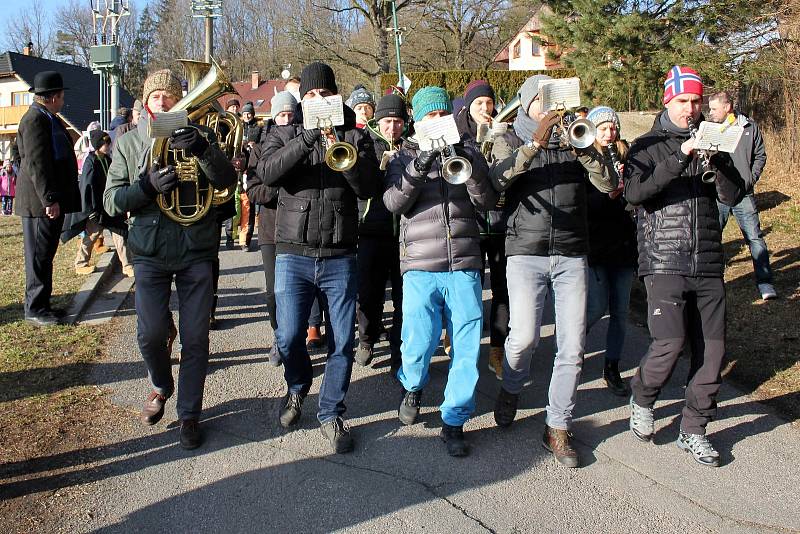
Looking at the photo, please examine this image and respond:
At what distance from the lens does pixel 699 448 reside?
14.0 ft

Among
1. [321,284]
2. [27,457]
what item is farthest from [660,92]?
[27,457]

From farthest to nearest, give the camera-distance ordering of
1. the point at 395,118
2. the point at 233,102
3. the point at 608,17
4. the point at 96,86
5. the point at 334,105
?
the point at 96,86 → the point at 608,17 → the point at 233,102 → the point at 395,118 → the point at 334,105

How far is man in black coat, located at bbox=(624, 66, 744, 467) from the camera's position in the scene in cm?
432

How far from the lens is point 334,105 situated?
4051 mm

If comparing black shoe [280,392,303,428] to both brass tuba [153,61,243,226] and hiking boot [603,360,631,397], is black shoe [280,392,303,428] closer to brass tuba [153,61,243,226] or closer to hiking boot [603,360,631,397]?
brass tuba [153,61,243,226]

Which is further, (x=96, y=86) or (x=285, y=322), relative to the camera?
(x=96, y=86)

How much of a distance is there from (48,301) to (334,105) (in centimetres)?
430

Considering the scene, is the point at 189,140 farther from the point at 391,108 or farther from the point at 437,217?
the point at 437,217

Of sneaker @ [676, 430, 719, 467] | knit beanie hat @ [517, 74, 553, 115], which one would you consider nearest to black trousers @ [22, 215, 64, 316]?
knit beanie hat @ [517, 74, 553, 115]

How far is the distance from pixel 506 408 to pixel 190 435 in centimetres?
194

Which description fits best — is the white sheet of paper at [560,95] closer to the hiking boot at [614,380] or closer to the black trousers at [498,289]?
the black trousers at [498,289]

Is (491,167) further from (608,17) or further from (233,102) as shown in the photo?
(608,17)

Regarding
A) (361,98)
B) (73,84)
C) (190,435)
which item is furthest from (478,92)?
(73,84)

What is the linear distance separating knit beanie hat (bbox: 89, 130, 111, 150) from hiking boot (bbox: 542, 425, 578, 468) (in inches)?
257
